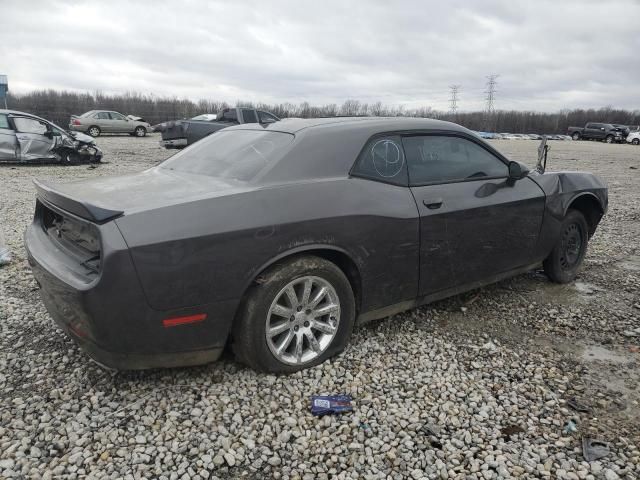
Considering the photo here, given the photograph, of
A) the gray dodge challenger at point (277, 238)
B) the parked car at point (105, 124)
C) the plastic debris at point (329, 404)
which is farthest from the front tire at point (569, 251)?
the parked car at point (105, 124)

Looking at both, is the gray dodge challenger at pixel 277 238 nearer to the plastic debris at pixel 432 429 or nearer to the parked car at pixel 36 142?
the plastic debris at pixel 432 429

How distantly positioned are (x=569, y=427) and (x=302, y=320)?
155cm

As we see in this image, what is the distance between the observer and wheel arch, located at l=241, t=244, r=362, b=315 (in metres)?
2.65

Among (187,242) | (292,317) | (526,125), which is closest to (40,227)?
(187,242)

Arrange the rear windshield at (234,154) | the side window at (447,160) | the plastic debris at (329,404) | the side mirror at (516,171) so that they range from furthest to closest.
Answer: the side mirror at (516,171)
the side window at (447,160)
the rear windshield at (234,154)
the plastic debris at (329,404)

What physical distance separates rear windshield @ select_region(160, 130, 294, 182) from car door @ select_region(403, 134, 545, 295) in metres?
0.96

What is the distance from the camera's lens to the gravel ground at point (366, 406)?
2238 mm

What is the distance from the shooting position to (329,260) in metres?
2.96

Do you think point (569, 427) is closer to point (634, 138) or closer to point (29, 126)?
point (29, 126)

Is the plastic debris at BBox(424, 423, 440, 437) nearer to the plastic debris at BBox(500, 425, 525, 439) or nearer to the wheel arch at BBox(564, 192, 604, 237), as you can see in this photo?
the plastic debris at BBox(500, 425, 525, 439)

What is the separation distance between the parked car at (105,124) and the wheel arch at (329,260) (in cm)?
2725

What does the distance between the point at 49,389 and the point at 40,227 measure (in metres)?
1.09

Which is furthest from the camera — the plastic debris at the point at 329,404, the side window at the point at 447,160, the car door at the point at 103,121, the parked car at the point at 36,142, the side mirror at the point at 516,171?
the car door at the point at 103,121

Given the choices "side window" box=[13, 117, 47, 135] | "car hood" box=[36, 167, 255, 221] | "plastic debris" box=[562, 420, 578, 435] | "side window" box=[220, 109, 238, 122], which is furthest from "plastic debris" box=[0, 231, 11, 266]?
"side window" box=[220, 109, 238, 122]
